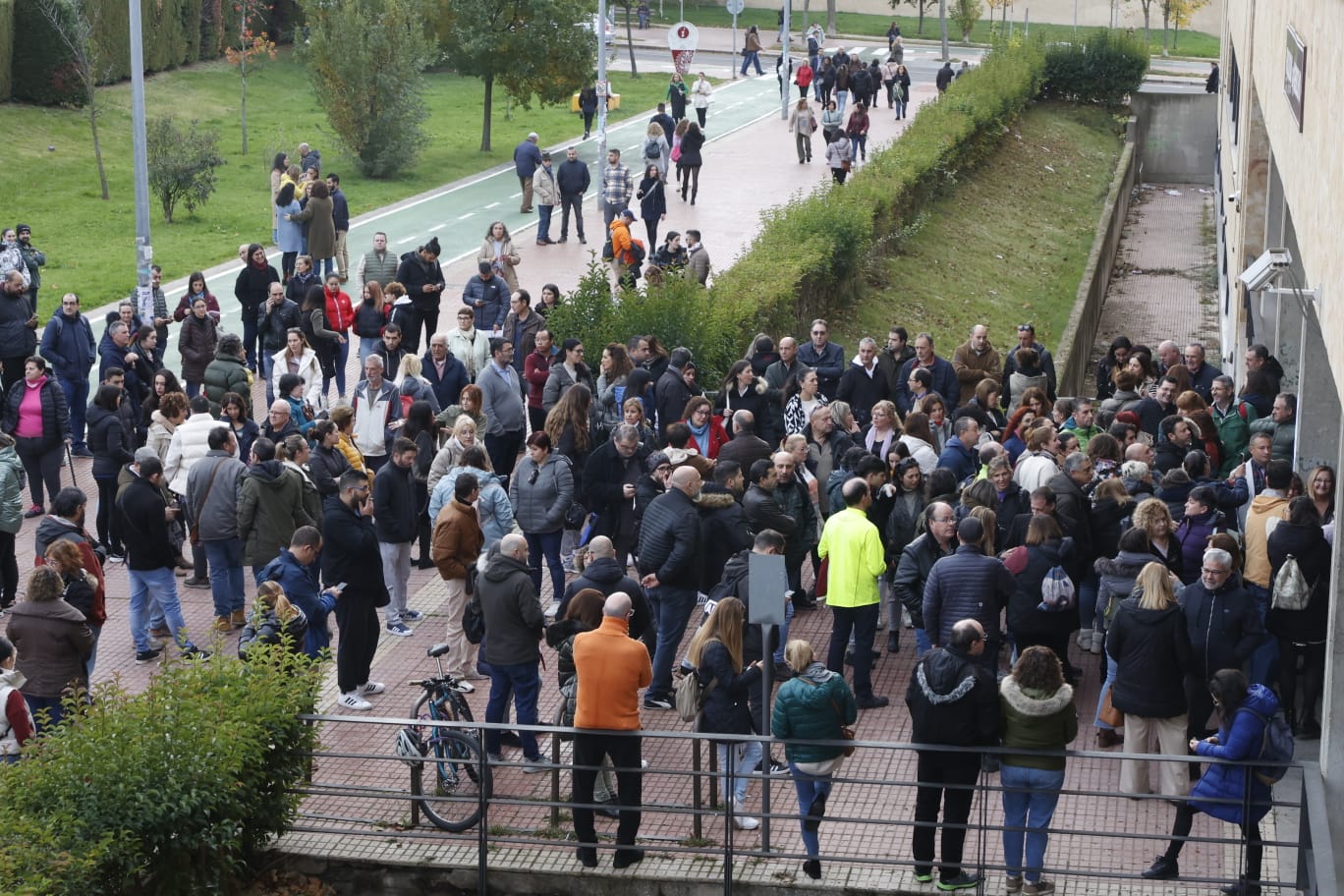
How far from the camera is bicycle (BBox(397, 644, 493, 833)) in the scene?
10727 millimetres

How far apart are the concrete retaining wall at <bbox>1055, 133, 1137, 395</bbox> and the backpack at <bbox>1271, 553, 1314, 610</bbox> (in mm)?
12385

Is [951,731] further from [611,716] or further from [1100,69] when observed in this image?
[1100,69]

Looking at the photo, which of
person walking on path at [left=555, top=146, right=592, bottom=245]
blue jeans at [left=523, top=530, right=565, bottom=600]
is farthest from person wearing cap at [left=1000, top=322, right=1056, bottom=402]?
person walking on path at [left=555, top=146, right=592, bottom=245]

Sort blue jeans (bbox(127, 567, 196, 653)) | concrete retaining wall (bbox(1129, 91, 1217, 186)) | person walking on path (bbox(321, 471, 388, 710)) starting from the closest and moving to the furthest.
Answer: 1. person walking on path (bbox(321, 471, 388, 710))
2. blue jeans (bbox(127, 567, 196, 653))
3. concrete retaining wall (bbox(1129, 91, 1217, 186))

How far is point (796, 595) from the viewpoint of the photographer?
1414 centimetres

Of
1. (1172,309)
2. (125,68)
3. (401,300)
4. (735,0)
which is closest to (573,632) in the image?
(401,300)

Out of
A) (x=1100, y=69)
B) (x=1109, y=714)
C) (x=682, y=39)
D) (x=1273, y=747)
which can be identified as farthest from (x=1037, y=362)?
(x=1100, y=69)

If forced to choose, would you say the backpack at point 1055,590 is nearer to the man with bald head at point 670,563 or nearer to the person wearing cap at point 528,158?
the man with bald head at point 670,563

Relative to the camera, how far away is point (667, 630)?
12469 mm

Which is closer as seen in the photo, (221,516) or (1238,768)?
(1238,768)

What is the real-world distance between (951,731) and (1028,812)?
2.46ft

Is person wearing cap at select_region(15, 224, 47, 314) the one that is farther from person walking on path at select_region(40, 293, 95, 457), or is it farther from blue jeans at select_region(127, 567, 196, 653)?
blue jeans at select_region(127, 567, 196, 653)

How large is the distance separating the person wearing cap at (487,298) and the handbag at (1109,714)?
1012cm

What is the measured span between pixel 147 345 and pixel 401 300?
343 cm
